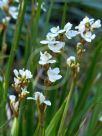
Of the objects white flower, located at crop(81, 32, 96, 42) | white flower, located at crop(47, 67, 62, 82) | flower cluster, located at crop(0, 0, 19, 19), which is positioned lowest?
white flower, located at crop(47, 67, 62, 82)

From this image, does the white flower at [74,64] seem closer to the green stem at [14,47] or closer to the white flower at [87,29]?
the white flower at [87,29]

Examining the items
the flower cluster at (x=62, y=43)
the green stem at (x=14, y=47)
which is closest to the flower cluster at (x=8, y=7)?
the green stem at (x=14, y=47)

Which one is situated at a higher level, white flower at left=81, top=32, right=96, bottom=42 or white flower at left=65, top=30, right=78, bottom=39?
white flower at left=65, top=30, right=78, bottom=39

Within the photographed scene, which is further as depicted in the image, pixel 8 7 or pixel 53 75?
pixel 8 7

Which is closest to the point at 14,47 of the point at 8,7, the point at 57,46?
the point at 57,46

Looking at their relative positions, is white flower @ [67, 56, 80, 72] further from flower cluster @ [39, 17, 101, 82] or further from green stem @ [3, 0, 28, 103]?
green stem @ [3, 0, 28, 103]

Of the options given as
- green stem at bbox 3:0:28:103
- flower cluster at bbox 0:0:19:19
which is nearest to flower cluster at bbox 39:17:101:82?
green stem at bbox 3:0:28:103

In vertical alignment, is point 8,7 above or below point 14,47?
above

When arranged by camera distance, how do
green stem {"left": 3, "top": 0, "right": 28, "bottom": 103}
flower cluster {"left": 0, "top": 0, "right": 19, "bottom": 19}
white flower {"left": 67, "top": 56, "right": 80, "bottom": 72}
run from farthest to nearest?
flower cluster {"left": 0, "top": 0, "right": 19, "bottom": 19} → green stem {"left": 3, "top": 0, "right": 28, "bottom": 103} → white flower {"left": 67, "top": 56, "right": 80, "bottom": 72}

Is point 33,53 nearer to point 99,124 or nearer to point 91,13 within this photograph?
point 99,124

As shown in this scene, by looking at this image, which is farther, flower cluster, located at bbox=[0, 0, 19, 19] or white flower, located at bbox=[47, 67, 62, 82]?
flower cluster, located at bbox=[0, 0, 19, 19]

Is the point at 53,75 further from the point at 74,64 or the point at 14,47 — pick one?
the point at 14,47
